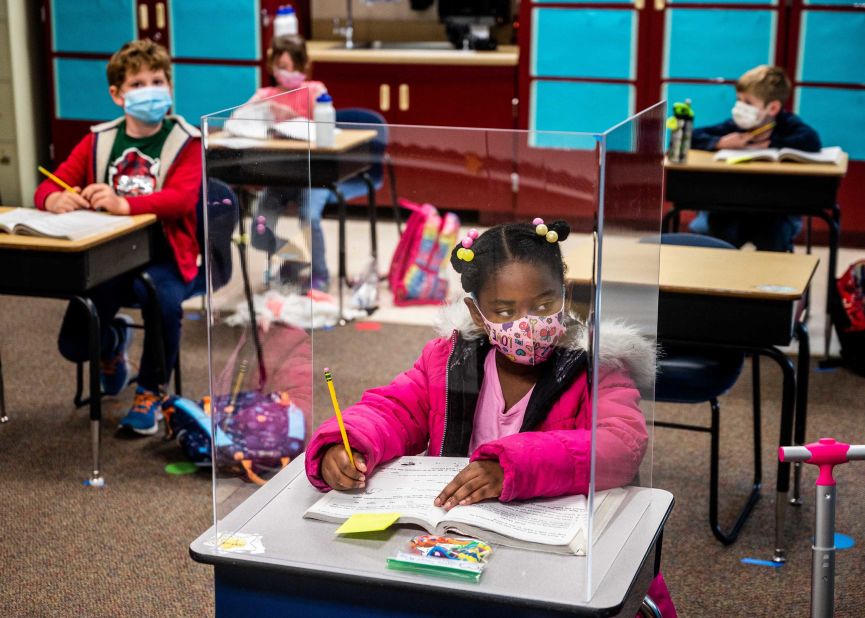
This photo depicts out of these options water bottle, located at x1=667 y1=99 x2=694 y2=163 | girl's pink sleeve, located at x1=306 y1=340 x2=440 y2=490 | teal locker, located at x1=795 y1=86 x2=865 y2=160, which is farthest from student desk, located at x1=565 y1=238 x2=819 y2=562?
teal locker, located at x1=795 y1=86 x2=865 y2=160

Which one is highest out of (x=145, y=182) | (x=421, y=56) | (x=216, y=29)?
(x=216, y=29)

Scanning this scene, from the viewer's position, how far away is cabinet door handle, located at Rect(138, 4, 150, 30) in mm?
6055

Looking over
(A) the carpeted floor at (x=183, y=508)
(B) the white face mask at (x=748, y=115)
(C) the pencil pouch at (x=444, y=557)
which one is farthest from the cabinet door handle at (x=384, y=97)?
(C) the pencil pouch at (x=444, y=557)

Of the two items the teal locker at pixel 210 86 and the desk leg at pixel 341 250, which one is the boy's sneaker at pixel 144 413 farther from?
the teal locker at pixel 210 86

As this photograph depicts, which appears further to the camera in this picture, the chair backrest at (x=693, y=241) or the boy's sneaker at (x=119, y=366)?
the boy's sneaker at (x=119, y=366)

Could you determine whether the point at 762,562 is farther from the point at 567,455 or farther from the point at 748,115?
the point at 748,115

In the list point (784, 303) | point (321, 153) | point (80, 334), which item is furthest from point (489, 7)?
point (321, 153)

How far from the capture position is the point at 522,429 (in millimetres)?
1408

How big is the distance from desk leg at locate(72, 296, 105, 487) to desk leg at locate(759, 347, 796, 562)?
158 cm

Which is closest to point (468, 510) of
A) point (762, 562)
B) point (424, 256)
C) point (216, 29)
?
point (424, 256)

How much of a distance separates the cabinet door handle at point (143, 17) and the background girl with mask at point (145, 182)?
3063 millimetres

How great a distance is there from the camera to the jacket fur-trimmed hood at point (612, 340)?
4.07 feet

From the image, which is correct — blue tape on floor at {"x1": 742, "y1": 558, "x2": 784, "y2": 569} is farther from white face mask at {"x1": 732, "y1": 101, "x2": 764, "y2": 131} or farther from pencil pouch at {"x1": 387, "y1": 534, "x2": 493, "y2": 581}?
white face mask at {"x1": 732, "y1": 101, "x2": 764, "y2": 131}

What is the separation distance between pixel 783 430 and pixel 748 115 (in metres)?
1.87
